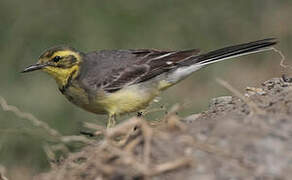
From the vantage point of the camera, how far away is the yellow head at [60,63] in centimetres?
857

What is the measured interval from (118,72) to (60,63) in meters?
0.76

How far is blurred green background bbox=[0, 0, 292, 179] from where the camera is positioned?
40.9 ft

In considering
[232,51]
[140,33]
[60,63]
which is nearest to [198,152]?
[232,51]

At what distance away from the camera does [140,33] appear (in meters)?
13.6

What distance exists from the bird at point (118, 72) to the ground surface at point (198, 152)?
2677 millimetres

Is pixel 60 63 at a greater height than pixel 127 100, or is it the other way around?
pixel 60 63

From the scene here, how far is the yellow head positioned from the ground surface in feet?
10.2

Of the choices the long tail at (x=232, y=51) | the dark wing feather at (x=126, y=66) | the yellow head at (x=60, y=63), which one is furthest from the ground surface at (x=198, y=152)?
the yellow head at (x=60, y=63)

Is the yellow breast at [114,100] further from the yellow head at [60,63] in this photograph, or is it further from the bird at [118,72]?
the yellow head at [60,63]

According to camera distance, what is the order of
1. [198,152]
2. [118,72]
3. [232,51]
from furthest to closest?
[118,72] < [232,51] < [198,152]

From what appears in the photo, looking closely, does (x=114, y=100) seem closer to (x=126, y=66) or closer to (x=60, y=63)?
(x=126, y=66)

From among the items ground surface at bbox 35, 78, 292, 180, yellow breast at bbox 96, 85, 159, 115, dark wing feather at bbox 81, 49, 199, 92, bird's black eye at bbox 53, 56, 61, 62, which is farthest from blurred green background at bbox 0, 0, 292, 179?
ground surface at bbox 35, 78, 292, 180

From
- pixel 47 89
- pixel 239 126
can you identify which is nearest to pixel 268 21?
pixel 47 89

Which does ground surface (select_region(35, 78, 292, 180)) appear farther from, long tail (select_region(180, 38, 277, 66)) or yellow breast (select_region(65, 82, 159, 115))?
yellow breast (select_region(65, 82, 159, 115))
